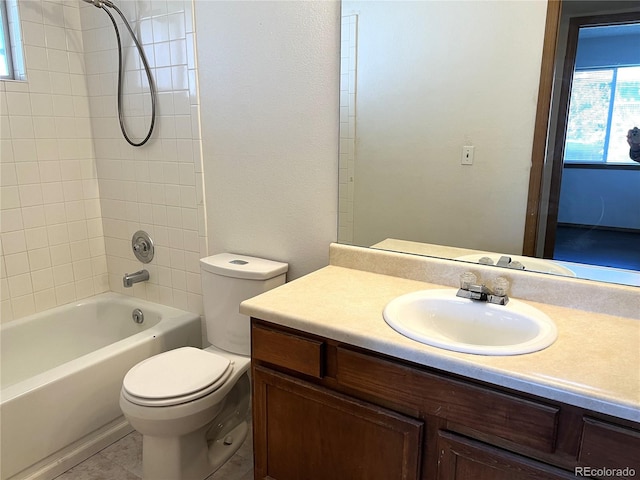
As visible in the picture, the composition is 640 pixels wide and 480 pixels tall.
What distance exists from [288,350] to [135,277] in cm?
142

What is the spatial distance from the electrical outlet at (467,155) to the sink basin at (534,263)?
1.04 feet

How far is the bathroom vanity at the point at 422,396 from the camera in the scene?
955 millimetres

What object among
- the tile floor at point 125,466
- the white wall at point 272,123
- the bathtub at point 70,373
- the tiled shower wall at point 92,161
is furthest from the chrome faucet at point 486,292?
the bathtub at point 70,373

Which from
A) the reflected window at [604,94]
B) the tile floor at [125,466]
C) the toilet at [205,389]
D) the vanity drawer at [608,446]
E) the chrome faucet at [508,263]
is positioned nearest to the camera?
the vanity drawer at [608,446]

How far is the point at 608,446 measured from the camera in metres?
0.93

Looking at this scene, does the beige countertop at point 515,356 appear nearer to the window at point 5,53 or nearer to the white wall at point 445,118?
the white wall at point 445,118

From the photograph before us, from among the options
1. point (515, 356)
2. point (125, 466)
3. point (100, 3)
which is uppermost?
point (100, 3)

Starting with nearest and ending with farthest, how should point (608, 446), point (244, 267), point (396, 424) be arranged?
point (608, 446) → point (396, 424) → point (244, 267)

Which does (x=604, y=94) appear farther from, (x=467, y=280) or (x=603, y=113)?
(x=467, y=280)

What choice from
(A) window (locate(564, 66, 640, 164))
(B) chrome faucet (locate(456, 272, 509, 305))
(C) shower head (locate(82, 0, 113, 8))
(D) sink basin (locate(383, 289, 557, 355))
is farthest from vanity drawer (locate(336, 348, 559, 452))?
(C) shower head (locate(82, 0, 113, 8))

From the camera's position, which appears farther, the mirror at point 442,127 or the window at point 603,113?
the mirror at point 442,127

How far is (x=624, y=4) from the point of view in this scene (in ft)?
4.23

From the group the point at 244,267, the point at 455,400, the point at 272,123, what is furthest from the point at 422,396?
the point at 272,123

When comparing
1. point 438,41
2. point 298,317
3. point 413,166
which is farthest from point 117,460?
point 438,41
